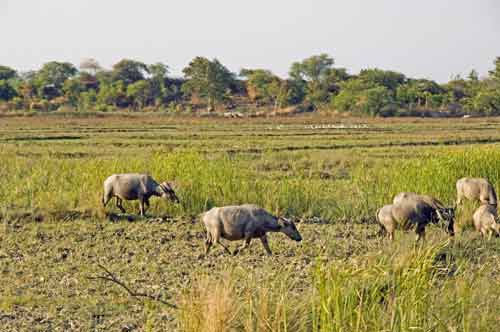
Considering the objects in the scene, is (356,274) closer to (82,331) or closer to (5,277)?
(82,331)

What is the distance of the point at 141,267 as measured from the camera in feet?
24.9

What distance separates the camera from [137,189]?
35.4 ft

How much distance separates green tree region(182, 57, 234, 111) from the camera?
7212 cm

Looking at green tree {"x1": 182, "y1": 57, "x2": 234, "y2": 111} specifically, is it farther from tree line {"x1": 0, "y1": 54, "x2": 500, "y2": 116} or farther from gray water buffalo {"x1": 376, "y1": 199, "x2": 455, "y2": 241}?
gray water buffalo {"x1": 376, "y1": 199, "x2": 455, "y2": 241}

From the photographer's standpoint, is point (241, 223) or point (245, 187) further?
point (245, 187)

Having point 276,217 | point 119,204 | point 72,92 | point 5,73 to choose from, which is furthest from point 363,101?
point 276,217

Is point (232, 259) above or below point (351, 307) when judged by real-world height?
below

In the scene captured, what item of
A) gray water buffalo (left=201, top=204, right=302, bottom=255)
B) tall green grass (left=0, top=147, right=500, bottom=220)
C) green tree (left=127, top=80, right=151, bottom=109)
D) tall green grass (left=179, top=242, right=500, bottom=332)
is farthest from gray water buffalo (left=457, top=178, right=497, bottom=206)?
green tree (left=127, top=80, right=151, bottom=109)

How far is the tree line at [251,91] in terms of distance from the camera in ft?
219

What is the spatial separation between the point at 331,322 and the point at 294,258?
4.02m

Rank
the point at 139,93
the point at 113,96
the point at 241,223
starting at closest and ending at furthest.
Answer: the point at 241,223
the point at 113,96
the point at 139,93

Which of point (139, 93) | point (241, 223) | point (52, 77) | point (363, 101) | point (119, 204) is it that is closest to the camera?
point (241, 223)

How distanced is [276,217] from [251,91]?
7572cm

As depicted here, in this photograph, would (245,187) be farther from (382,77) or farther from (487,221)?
(382,77)
